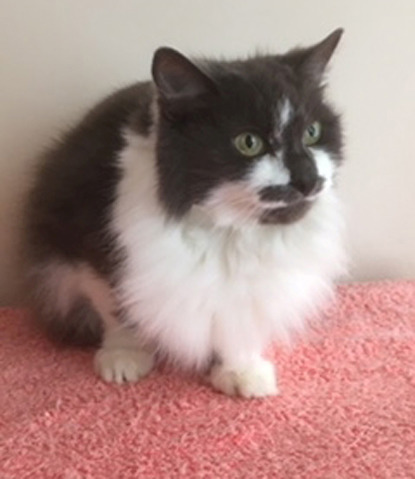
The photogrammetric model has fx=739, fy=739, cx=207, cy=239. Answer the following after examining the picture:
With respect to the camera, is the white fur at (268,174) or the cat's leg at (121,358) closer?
the white fur at (268,174)

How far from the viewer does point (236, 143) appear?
111 cm

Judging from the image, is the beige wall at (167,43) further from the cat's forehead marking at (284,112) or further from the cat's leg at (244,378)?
the cat's leg at (244,378)

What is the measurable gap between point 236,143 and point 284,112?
0.09 m

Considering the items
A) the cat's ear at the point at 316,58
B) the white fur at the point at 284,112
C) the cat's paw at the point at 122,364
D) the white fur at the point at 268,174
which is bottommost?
the cat's paw at the point at 122,364

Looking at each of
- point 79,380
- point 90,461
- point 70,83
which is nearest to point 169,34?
point 70,83

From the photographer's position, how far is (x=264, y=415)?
1.24 m

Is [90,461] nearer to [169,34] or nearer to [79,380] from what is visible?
[79,380]

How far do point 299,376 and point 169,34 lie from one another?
0.73 m

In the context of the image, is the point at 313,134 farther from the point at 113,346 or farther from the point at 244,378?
the point at 113,346

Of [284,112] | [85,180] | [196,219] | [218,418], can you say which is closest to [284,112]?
[284,112]

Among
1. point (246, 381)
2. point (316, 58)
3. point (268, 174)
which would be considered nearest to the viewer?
point (268, 174)

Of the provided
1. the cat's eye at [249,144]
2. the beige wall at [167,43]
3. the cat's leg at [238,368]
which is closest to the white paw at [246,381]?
the cat's leg at [238,368]

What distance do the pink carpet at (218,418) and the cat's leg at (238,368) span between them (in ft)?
0.07

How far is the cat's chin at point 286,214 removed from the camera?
113 cm
